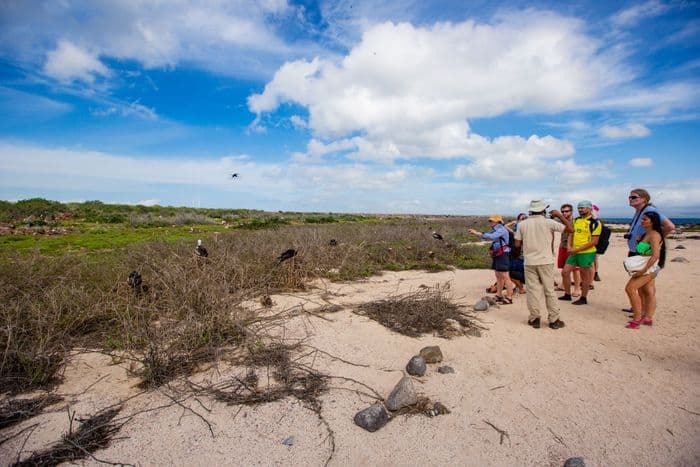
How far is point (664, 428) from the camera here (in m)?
2.77

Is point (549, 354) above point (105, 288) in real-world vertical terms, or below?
below

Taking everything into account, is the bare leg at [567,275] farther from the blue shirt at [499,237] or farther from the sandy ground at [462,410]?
the sandy ground at [462,410]

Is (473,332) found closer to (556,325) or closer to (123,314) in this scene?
(556,325)

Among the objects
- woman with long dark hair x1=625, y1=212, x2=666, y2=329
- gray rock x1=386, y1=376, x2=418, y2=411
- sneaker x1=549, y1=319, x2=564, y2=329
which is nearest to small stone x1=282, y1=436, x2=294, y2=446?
gray rock x1=386, y1=376, x2=418, y2=411

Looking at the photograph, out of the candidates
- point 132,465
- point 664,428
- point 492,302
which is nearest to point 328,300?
point 492,302

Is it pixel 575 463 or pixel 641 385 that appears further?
pixel 641 385

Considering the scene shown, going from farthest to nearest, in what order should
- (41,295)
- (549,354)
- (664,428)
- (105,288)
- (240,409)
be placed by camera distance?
(105,288), (41,295), (549,354), (240,409), (664,428)

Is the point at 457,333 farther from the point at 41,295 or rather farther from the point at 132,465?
the point at 41,295

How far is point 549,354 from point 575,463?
6.31 ft

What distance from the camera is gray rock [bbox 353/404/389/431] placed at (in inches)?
111

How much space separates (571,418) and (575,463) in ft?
2.14

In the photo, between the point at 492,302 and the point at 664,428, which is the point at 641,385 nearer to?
the point at 664,428

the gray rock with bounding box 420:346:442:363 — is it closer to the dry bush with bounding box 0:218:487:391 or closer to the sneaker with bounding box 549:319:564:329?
the dry bush with bounding box 0:218:487:391

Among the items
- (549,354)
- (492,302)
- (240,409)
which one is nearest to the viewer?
(240,409)
